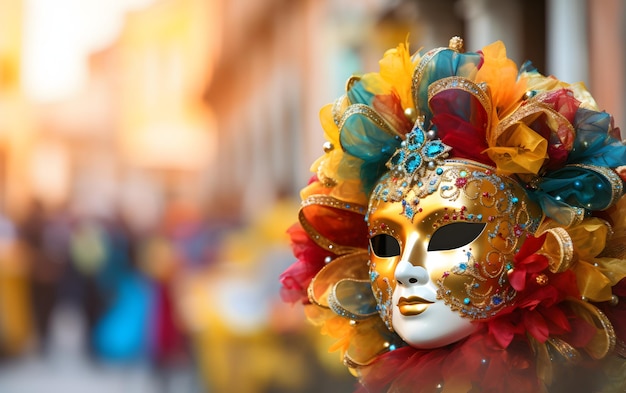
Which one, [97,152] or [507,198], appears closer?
[507,198]

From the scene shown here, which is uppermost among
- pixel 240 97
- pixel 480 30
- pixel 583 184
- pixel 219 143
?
pixel 583 184

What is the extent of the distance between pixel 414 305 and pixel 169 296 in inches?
248

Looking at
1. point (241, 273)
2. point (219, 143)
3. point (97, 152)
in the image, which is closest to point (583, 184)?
point (241, 273)

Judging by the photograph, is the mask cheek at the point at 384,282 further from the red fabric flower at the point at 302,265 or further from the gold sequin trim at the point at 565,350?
the gold sequin trim at the point at 565,350

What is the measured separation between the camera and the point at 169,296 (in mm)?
8508

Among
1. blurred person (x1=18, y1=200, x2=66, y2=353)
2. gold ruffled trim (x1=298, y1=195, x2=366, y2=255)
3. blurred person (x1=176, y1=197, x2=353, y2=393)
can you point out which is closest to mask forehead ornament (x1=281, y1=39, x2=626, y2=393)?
gold ruffled trim (x1=298, y1=195, x2=366, y2=255)

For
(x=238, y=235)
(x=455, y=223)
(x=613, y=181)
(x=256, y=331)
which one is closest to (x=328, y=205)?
(x=455, y=223)

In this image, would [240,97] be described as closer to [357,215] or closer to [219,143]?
[219,143]

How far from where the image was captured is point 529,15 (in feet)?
27.4

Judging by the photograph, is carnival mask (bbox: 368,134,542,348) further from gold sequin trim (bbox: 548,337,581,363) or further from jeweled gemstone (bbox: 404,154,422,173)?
gold sequin trim (bbox: 548,337,581,363)

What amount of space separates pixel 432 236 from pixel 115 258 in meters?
8.53

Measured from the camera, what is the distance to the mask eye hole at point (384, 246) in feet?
8.24

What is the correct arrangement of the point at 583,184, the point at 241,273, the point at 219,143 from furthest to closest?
the point at 219,143 < the point at 241,273 < the point at 583,184

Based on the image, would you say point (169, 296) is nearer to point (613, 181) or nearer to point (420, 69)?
point (420, 69)
